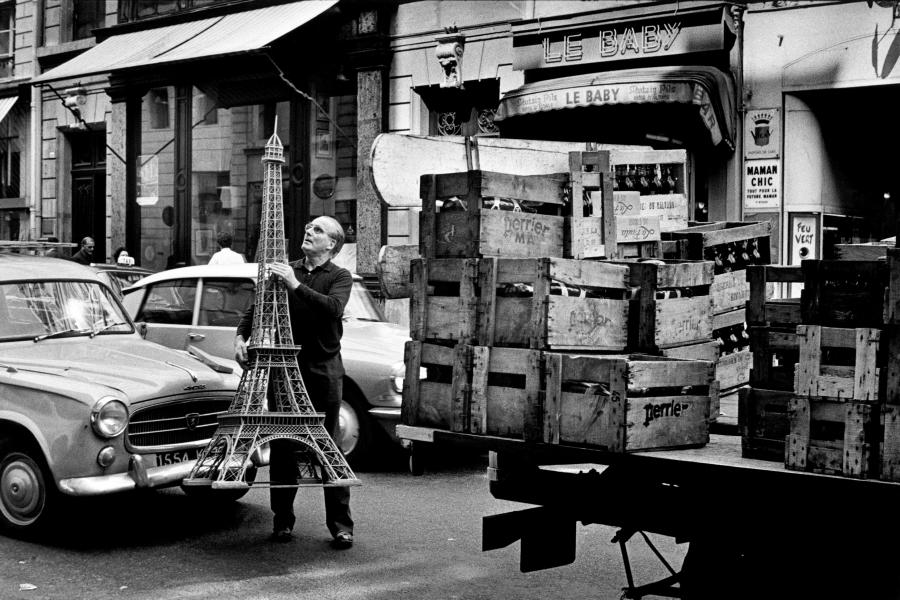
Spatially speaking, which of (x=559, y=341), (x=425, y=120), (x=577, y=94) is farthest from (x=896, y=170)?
(x=559, y=341)

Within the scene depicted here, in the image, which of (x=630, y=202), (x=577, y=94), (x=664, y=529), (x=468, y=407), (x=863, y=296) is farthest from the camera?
(x=577, y=94)

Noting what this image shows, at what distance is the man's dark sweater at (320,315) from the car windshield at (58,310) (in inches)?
66.6

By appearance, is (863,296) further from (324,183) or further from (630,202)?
(324,183)

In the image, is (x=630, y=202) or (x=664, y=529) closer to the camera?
(x=664, y=529)

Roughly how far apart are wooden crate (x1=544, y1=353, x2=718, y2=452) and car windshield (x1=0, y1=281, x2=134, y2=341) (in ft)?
14.6

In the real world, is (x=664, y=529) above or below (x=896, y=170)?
below

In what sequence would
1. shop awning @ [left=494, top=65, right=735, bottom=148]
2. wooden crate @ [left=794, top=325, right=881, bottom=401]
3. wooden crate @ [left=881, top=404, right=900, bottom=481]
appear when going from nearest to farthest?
wooden crate @ [left=881, top=404, right=900, bottom=481]
wooden crate @ [left=794, top=325, right=881, bottom=401]
shop awning @ [left=494, top=65, right=735, bottom=148]

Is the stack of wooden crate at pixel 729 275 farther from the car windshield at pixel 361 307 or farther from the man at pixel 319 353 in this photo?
the car windshield at pixel 361 307

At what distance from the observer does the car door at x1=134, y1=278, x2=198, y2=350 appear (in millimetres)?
10078

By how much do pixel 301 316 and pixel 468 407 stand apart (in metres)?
2.24

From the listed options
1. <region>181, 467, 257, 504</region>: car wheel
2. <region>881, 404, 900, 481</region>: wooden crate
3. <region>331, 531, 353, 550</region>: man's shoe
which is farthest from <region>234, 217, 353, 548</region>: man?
<region>881, 404, 900, 481</region>: wooden crate

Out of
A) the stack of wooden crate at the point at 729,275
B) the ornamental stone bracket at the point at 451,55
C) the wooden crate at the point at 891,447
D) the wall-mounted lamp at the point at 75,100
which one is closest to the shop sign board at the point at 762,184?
the ornamental stone bracket at the point at 451,55

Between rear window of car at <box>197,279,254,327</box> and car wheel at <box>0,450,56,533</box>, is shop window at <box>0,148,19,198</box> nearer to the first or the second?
rear window of car at <box>197,279,254,327</box>

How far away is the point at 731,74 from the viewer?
44.0 feet
